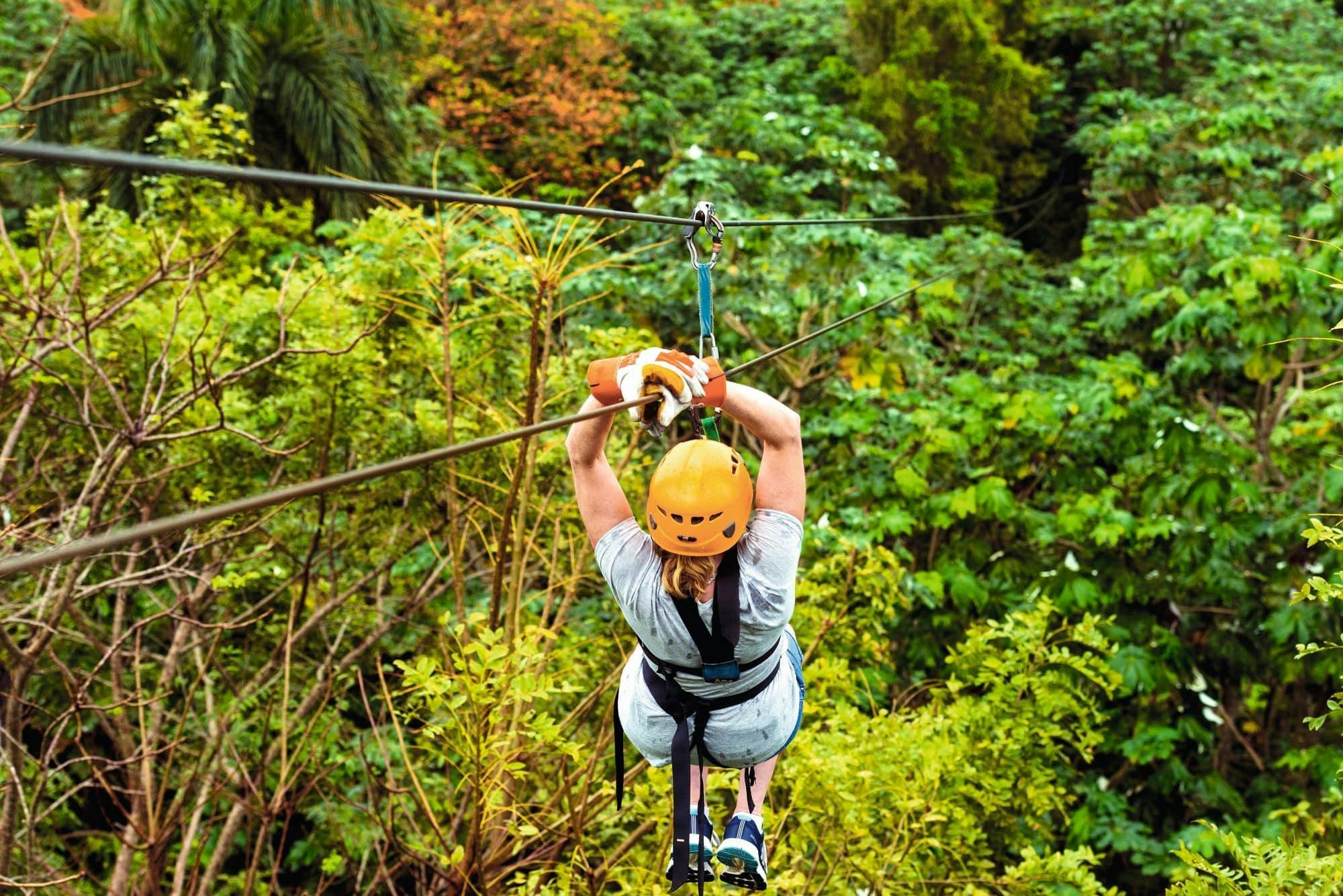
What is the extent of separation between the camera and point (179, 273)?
5355mm

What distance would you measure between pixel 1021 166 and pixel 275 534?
1004 cm

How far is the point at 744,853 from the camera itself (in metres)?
2.26

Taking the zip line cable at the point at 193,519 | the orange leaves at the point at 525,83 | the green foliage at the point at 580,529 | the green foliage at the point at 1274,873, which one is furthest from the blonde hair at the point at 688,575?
the orange leaves at the point at 525,83

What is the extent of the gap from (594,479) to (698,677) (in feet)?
1.35

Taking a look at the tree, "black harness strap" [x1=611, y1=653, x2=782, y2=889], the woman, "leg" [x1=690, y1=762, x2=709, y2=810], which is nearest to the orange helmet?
the woman

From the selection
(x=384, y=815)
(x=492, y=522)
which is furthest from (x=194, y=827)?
(x=492, y=522)

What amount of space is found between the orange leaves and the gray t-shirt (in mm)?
9558

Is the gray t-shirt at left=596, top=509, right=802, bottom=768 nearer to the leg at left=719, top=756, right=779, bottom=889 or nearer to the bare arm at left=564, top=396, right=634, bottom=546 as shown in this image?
the bare arm at left=564, top=396, right=634, bottom=546

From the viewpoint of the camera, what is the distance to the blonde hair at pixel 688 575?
6.37 feet

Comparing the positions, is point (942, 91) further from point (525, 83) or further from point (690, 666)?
point (690, 666)

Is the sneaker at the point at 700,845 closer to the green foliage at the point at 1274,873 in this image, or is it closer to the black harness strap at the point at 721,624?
the black harness strap at the point at 721,624

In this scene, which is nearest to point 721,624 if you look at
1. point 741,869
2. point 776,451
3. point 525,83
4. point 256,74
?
point 776,451

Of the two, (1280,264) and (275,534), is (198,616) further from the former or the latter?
(1280,264)

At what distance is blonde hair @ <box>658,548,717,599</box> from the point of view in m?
1.94
